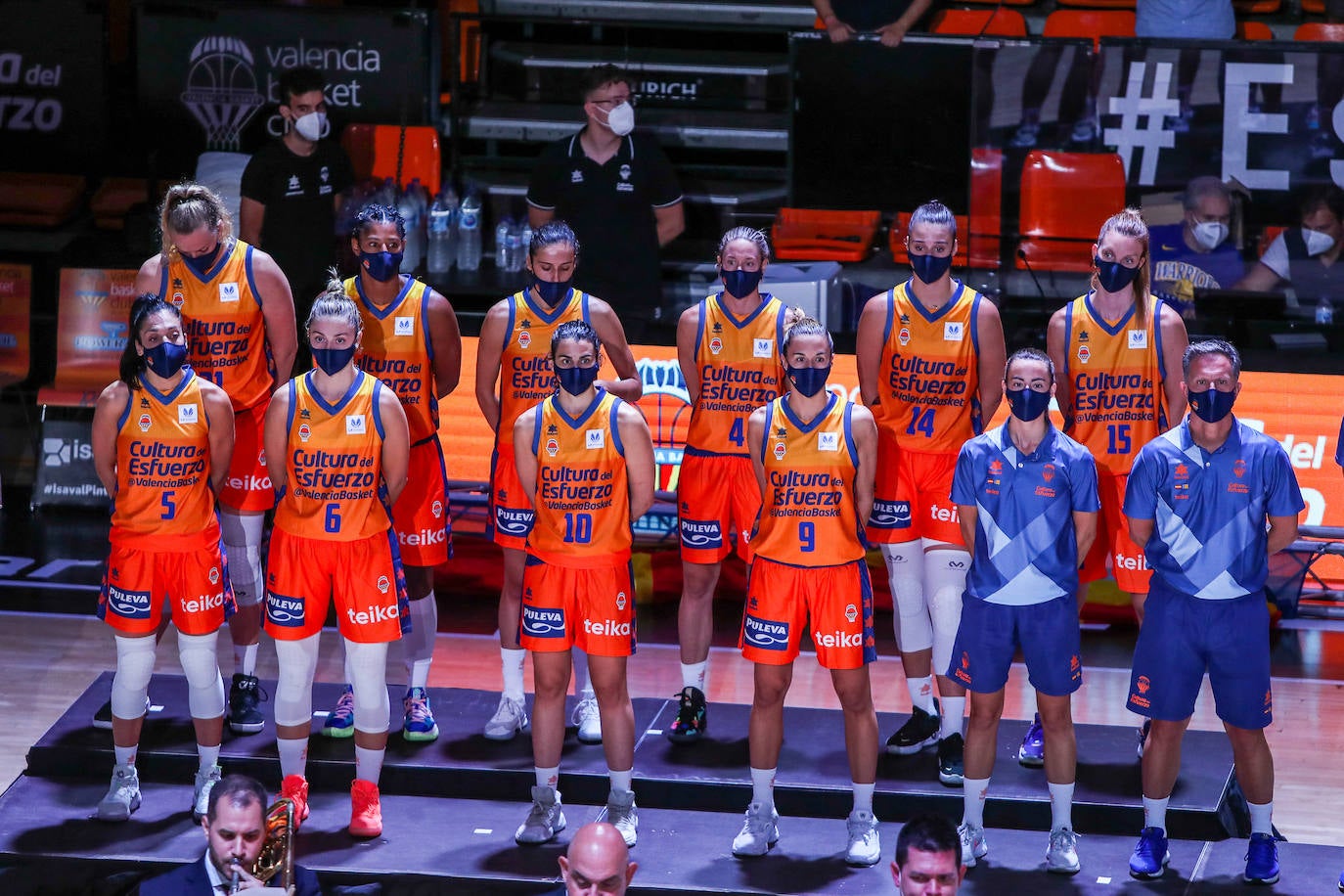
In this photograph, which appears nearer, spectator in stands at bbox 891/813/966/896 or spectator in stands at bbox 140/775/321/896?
spectator in stands at bbox 891/813/966/896

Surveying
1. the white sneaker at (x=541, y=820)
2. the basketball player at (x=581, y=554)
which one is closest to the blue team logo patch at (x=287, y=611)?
the basketball player at (x=581, y=554)

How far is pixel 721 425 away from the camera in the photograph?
6.14 m

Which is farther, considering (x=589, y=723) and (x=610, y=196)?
(x=610, y=196)

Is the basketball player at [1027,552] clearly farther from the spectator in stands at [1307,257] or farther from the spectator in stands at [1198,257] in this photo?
the spectator in stands at [1307,257]

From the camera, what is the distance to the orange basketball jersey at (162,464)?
5.68 m

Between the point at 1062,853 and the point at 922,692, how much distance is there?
0.85 m

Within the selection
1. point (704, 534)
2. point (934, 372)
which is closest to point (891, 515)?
point (934, 372)

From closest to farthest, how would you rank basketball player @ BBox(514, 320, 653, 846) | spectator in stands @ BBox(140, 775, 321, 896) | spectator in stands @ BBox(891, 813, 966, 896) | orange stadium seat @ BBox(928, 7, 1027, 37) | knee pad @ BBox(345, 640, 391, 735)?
spectator in stands @ BBox(891, 813, 966, 896)
spectator in stands @ BBox(140, 775, 321, 896)
basketball player @ BBox(514, 320, 653, 846)
knee pad @ BBox(345, 640, 391, 735)
orange stadium seat @ BBox(928, 7, 1027, 37)

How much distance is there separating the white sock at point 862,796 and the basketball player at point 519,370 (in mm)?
1074

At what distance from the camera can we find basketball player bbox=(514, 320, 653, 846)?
555 cm

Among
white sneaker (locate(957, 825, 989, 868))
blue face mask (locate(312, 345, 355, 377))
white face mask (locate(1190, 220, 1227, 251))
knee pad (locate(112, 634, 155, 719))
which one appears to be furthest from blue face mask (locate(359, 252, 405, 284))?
white face mask (locate(1190, 220, 1227, 251))

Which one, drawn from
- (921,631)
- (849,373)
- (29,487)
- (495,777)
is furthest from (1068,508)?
(29,487)

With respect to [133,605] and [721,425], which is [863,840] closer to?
[721,425]

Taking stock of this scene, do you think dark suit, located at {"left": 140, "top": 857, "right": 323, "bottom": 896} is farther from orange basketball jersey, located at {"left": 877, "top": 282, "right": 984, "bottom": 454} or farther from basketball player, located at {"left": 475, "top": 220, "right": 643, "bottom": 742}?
orange basketball jersey, located at {"left": 877, "top": 282, "right": 984, "bottom": 454}
